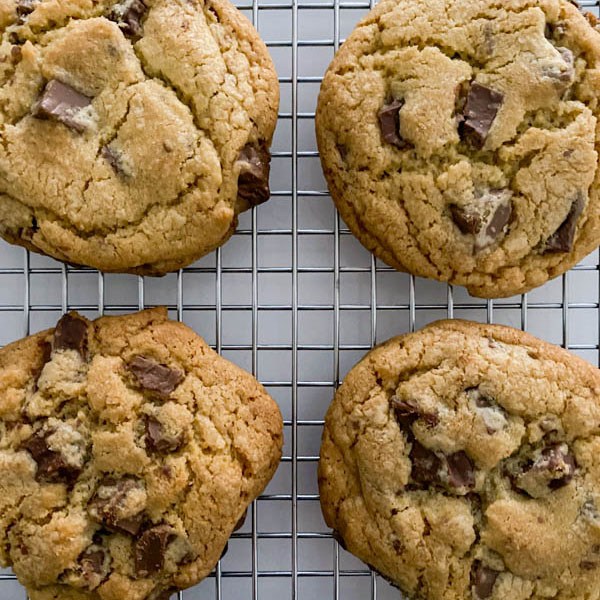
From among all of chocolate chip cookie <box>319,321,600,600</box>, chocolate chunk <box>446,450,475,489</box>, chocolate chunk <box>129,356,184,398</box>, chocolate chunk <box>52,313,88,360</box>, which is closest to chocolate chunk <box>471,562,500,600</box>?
chocolate chip cookie <box>319,321,600,600</box>

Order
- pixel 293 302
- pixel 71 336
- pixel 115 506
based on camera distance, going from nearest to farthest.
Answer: pixel 115 506 → pixel 71 336 → pixel 293 302

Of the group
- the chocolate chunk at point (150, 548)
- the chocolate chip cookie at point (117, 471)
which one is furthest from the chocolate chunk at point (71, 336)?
the chocolate chunk at point (150, 548)

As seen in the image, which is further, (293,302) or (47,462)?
(293,302)

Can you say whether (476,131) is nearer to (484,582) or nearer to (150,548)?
(484,582)

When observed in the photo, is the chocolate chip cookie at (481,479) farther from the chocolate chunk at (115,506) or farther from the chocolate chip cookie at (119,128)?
the chocolate chip cookie at (119,128)

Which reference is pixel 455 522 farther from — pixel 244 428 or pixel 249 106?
pixel 249 106

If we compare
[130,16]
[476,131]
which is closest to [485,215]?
[476,131]
